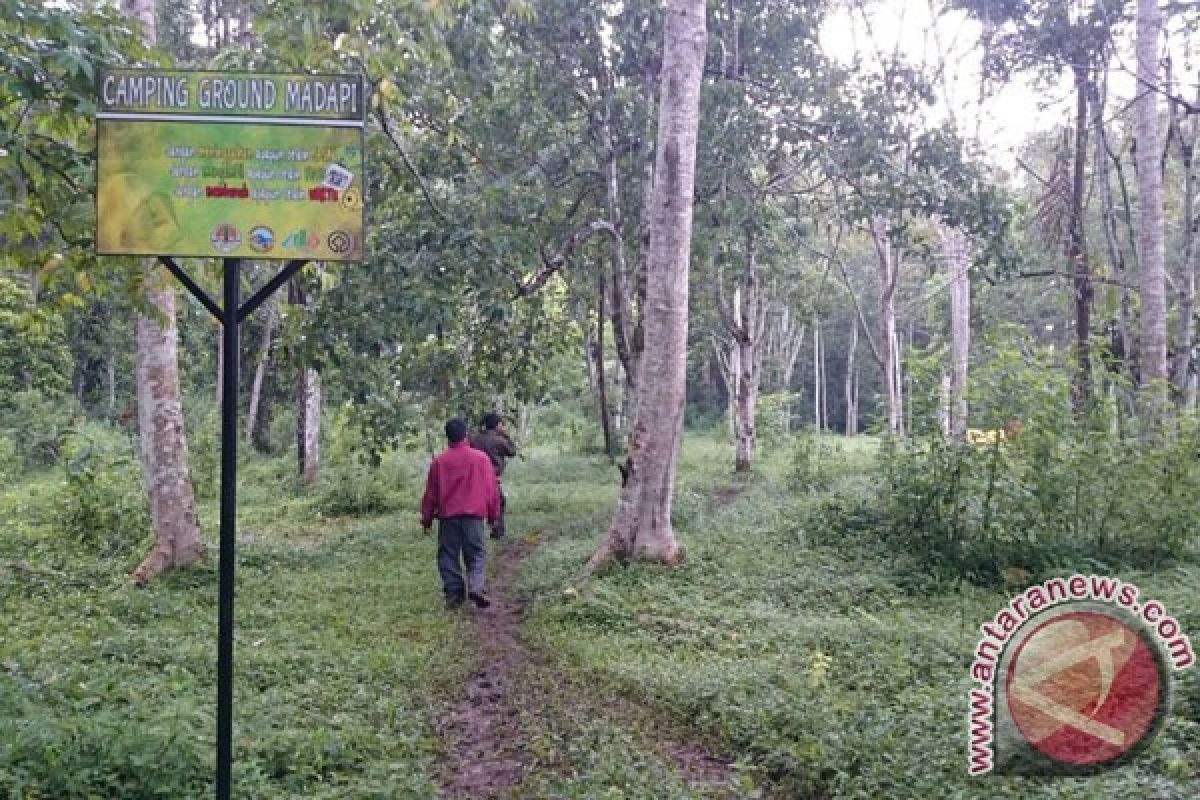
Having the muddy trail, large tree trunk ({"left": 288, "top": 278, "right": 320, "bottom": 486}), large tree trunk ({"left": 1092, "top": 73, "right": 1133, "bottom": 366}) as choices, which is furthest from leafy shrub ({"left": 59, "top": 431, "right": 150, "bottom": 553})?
large tree trunk ({"left": 1092, "top": 73, "right": 1133, "bottom": 366})

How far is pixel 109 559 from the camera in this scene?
10172 mm

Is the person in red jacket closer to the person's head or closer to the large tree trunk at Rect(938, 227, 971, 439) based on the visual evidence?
the person's head

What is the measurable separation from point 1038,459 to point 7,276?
1664 centimetres

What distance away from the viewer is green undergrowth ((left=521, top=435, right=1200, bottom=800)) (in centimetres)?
442

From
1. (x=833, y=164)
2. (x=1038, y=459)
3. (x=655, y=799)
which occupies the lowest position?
(x=655, y=799)

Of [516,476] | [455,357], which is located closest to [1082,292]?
[455,357]

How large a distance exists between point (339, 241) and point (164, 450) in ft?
22.0

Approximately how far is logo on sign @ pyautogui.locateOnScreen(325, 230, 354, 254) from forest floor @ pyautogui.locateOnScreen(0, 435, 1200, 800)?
7.76 ft

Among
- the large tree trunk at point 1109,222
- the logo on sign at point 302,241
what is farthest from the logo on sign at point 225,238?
the large tree trunk at point 1109,222

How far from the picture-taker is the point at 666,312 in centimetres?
967

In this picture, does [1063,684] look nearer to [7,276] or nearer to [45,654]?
[45,654]

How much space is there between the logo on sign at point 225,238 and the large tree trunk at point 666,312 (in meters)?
6.30

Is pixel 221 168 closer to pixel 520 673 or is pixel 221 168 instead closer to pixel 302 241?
pixel 302 241

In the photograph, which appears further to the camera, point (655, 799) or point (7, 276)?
point (7, 276)
